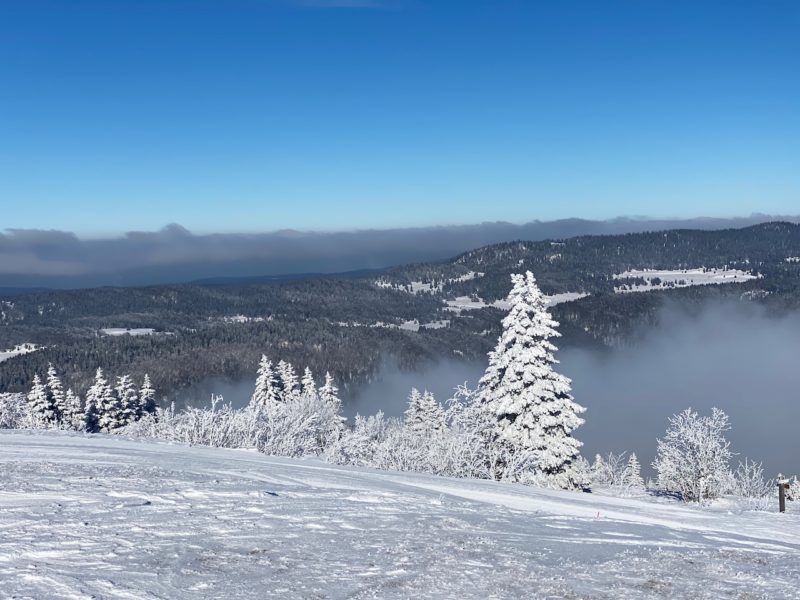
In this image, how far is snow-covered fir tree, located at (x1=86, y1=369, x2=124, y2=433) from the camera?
49.1 metres

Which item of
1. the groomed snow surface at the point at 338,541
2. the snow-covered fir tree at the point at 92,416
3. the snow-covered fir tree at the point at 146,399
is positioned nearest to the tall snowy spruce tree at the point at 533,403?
the groomed snow surface at the point at 338,541

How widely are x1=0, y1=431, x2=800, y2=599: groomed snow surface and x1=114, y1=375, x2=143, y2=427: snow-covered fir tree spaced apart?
1745 inches

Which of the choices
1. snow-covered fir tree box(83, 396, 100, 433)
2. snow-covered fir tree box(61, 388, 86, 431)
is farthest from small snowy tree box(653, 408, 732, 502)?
snow-covered fir tree box(61, 388, 86, 431)

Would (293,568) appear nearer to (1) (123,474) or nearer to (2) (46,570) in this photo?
(2) (46,570)

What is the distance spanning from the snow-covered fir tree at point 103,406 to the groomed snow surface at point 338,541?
4251cm

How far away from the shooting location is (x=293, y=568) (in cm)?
541

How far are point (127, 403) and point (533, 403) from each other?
4044 cm

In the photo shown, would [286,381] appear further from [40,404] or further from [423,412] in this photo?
[40,404]

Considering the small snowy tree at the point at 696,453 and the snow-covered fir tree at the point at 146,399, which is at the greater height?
the small snowy tree at the point at 696,453

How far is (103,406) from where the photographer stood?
49.5 metres

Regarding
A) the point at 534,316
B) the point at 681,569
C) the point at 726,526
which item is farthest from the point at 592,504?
the point at 534,316

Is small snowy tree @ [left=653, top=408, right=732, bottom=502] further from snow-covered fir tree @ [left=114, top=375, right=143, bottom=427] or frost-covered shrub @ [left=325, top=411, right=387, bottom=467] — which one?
snow-covered fir tree @ [left=114, top=375, right=143, bottom=427]

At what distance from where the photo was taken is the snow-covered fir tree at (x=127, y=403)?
51312 mm

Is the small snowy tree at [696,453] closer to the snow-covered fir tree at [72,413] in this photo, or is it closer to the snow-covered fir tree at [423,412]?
the snow-covered fir tree at [423,412]
